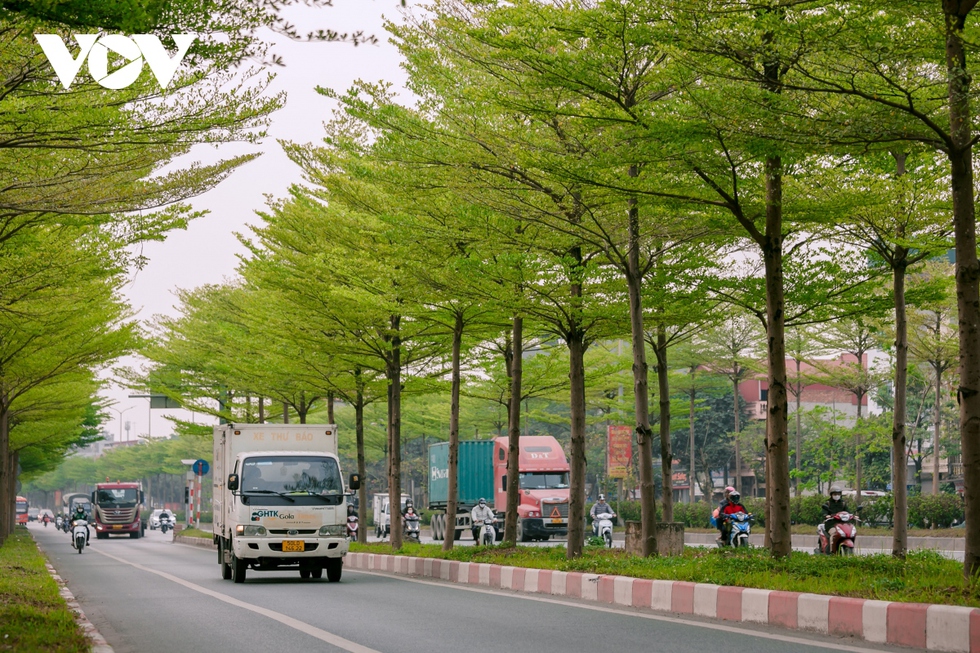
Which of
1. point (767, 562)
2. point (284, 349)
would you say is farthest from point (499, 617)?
point (284, 349)

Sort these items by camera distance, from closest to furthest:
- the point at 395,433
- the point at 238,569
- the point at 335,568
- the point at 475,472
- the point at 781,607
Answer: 1. the point at 781,607
2. the point at 238,569
3. the point at 335,568
4. the point at 395,433
5. the point at 475,472

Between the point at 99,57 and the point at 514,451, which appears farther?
the point at 514,451

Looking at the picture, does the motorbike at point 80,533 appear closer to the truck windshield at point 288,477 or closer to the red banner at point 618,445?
the red banner at point 618,445

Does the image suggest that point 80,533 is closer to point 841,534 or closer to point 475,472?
point 475,472

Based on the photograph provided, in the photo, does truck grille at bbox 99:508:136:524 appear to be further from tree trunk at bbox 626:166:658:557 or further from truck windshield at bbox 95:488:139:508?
tree trunk at bbox 626:166:658:557

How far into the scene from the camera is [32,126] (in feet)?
41.7

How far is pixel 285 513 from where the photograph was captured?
19938 mm

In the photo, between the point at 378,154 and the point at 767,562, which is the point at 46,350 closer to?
the point at 378,154

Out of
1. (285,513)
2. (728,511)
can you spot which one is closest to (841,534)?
(728,511)

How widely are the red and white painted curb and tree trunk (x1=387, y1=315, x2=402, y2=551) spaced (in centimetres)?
851

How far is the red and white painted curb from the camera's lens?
29.8 feet

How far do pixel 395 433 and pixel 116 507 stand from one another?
1597 inches

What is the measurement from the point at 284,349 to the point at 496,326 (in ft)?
25.5

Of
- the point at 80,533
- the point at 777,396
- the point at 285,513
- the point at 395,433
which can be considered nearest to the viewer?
the point at 777,396
